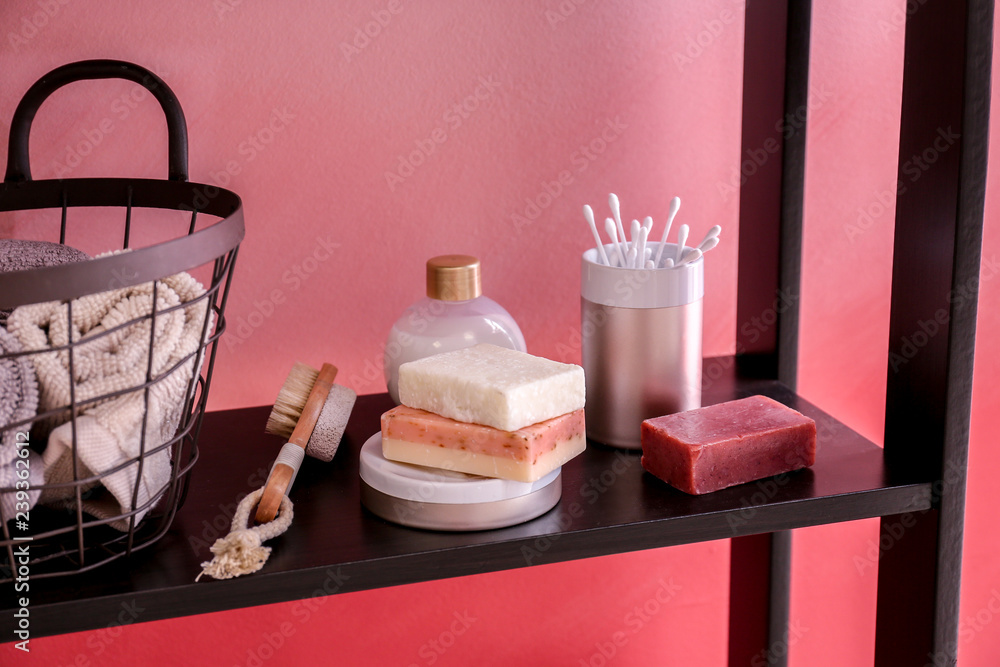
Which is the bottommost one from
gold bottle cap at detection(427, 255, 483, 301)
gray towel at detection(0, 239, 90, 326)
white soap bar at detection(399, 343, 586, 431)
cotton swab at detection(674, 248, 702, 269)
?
white soap bar at detection(399, 343, 586, 431)

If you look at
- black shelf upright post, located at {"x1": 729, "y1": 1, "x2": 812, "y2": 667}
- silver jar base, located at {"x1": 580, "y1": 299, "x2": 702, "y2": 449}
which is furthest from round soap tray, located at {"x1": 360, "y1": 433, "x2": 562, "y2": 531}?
black shelf upright post, located at {"x1": 729, "y1": 1, "x2": 812, "y2": 667}

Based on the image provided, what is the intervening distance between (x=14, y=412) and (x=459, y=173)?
482 millimetres

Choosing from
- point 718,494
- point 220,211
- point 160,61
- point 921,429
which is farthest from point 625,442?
point 160,61

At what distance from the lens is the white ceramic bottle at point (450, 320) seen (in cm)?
69

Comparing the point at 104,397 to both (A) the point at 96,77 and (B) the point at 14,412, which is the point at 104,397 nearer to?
(B) the point at 14,412

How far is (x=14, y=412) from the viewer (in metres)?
0.49

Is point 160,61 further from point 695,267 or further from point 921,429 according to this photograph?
point 921,429

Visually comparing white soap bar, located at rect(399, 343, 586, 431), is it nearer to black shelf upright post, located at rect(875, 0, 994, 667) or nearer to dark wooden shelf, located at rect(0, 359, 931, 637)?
dark wooden shelf, located at rect(0, 359, 931, 637)

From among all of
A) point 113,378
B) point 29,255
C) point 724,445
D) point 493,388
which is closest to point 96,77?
point 29,255

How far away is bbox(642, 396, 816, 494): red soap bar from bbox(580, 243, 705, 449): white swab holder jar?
3 centimetres

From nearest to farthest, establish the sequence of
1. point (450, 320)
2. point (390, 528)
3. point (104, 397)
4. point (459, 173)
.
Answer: point (104, 397), point (390, 528), point (450, 320), point (459, 173)

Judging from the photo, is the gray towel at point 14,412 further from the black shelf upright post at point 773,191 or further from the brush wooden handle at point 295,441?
the black shelf upright post at point 773,191

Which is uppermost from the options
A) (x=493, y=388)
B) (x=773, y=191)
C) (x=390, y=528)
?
(x=773, y=191)

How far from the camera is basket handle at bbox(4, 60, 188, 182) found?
0.65 m
